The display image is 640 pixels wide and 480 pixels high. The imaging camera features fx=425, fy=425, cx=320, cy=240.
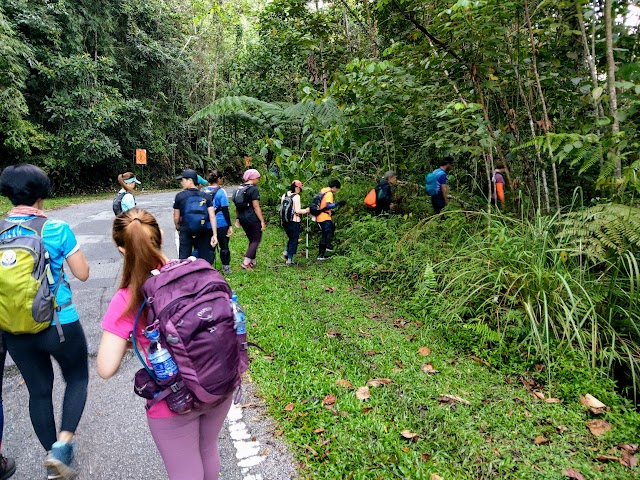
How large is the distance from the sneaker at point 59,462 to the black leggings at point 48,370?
13cm

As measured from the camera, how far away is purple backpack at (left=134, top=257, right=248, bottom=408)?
5.79 ft

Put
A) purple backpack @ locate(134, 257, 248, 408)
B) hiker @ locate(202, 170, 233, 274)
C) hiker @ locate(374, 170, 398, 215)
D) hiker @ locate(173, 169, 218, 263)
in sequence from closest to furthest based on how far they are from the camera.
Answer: purple backpack @ locate(134, 257, 248, 408)
hiker @ locate(173, 169, 218, 263)
hiker @ locate(202, 170, 233, 274)
hiker @ locate(374, 170, 398, 215)

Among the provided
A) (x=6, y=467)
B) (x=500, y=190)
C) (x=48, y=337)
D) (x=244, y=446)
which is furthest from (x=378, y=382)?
(x=500, y=190)

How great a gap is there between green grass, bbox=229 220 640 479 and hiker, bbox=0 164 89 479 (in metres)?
1.46

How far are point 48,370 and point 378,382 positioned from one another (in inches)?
101

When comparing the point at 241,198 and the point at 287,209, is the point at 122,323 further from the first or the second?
the point at 287,209

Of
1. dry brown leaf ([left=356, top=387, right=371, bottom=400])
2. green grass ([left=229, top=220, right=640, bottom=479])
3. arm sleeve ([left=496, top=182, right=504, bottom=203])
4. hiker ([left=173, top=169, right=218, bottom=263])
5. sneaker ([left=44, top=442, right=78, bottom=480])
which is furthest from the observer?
arm sleeve ([left=496, top=182, right=504, bottom=203])

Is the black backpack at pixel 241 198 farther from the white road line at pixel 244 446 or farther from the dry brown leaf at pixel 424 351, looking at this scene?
the white road line at pixel 244 446

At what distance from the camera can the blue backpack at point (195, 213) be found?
5852mm

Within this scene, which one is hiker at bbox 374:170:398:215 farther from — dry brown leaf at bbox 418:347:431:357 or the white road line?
the white road line

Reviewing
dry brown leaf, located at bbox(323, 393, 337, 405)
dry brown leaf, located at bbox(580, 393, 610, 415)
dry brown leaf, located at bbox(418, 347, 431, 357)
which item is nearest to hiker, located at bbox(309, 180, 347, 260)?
dry brown leaf, located at bbox(418, 347, 431, 357)

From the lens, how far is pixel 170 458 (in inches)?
78.2

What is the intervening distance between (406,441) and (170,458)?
170cm

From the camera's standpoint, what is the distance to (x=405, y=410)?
3.37 metres
